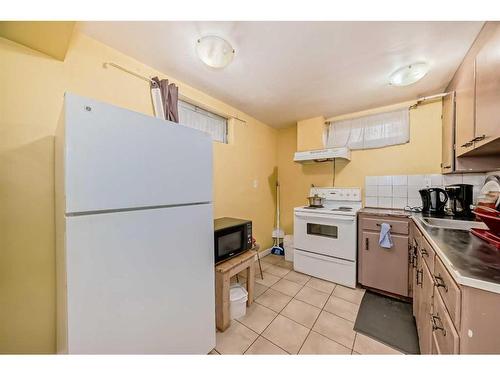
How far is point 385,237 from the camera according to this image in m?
1.92

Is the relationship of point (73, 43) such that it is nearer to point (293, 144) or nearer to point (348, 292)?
point (293, 144)

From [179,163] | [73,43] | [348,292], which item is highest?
[73,43]

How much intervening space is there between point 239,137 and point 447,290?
2.40 meters

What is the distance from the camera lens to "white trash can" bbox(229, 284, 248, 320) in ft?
5.41

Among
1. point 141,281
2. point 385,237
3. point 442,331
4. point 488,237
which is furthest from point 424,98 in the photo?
point 141,281

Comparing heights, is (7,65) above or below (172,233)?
above

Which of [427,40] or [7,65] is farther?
[427,40]

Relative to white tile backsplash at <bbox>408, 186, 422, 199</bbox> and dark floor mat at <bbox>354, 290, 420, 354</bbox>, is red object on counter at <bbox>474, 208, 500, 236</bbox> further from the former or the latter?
white tile backsplash at <bbox>408, 186, 422, 199</bbox>

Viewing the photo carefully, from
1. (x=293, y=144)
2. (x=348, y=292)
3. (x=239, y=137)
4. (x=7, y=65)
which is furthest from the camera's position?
(x=293, y=144)

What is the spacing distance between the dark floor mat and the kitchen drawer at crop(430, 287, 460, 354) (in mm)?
611

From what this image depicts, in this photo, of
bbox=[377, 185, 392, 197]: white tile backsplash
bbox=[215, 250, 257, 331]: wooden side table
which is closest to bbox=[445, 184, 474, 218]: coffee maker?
bbox=[377, 185, 392, 197]: white tile backsplash

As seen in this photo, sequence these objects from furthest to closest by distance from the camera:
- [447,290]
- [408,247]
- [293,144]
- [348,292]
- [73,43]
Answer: [293,144] → [348,292] → [408,247] → [73,43] → [447,290]
